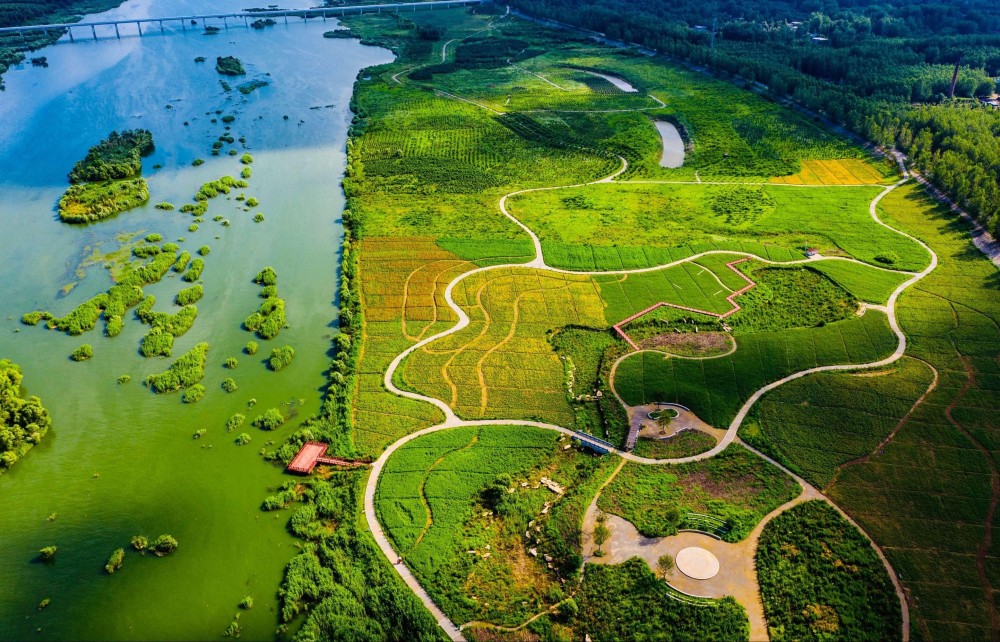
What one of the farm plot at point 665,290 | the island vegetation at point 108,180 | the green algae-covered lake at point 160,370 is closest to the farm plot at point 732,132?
the farm plot at point 665,290

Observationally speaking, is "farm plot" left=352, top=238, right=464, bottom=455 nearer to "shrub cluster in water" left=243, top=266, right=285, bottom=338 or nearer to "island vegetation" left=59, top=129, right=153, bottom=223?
"shrub cluster in water" left=243, top=266, right=285, bottom=338

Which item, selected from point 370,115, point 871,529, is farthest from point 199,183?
point 871,529

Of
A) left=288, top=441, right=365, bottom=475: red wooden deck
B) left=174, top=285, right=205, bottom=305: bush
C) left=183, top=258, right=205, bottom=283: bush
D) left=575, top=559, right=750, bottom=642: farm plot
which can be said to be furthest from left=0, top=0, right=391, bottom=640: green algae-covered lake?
left=575, top=559, right=750, bottom=642: farm plot

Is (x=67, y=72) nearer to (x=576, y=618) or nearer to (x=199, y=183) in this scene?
(x=199, y=183)

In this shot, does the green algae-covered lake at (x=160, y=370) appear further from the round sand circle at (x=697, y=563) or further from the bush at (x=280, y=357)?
the round sand circle at (x=697, y=563)


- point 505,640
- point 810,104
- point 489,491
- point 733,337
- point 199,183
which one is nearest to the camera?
point 505,640
